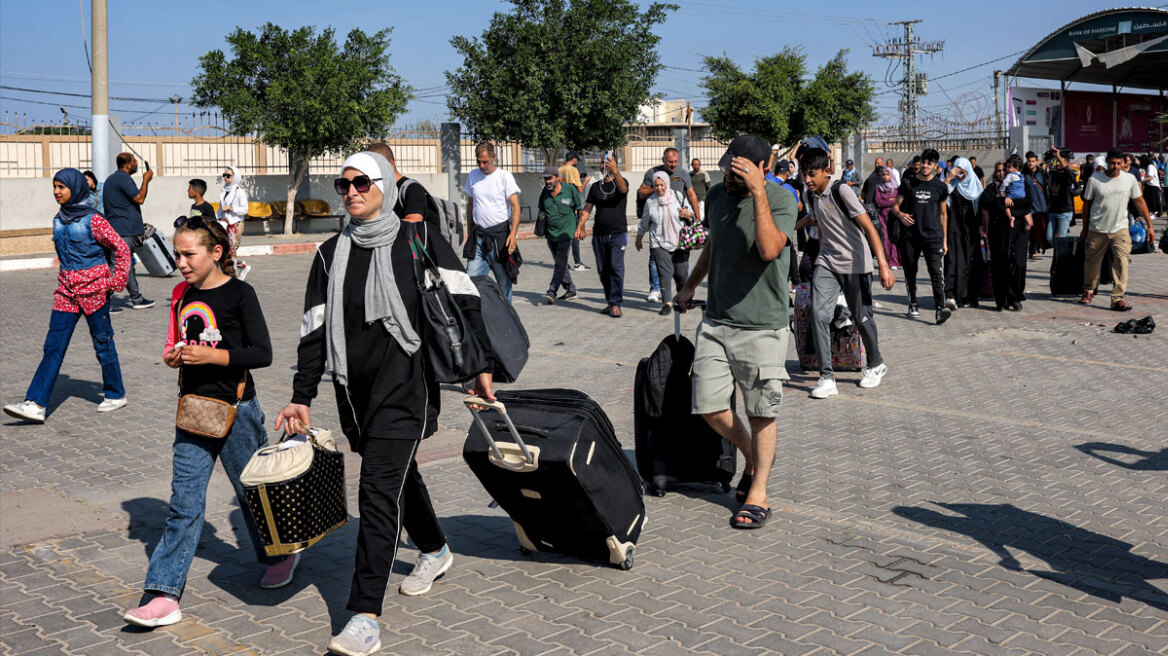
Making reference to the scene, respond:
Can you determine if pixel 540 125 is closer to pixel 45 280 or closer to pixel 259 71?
pixel 259 71

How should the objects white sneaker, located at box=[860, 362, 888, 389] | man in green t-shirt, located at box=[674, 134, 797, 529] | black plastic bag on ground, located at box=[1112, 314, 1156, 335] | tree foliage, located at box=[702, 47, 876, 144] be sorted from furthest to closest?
1. tree foliage, located at box=[702, 47, 876, 144]
2. black plastic bag on ground, located at box=[1112, 314, 1156, 335]
3. white sneaker, located at box=[860, 362, 888, 389]
4. man in green t-shirt, located at box=[674, 134, 797, 529]

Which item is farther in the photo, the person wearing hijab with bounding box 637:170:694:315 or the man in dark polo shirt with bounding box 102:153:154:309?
the man in dark polo shirt with bounding box 102:153:154:309

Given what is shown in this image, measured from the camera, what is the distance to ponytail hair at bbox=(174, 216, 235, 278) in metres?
4.64

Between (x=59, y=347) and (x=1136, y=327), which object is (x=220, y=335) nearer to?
(x=59, y=347)

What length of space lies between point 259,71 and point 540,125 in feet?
25.0

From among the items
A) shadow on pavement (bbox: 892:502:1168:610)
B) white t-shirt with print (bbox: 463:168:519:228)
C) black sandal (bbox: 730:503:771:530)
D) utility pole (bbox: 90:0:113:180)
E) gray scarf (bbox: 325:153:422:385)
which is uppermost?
utility pole (bbox: 90:0:113:180)

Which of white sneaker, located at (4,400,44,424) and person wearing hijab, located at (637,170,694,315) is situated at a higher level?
person wearing hijab, located at (637,170,694,315)

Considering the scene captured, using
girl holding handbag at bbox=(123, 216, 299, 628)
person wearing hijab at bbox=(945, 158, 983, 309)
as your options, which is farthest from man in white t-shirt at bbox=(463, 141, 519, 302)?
girl holding handbag at bbox=(123, 216, 299, 628)

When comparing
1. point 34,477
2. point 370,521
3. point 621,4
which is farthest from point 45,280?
point 621,4

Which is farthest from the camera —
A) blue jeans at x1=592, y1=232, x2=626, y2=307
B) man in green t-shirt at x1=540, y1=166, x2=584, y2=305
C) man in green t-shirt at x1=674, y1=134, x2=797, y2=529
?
man in green t-shirt at x1=540, y1=166, x2=584, y2=305

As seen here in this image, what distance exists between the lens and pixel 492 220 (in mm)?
11961

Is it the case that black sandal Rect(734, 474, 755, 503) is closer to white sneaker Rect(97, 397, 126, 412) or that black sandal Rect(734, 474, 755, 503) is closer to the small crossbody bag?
the small crossbody bag

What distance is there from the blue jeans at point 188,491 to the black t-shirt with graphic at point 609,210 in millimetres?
8909

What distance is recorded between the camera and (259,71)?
26.0 metres
